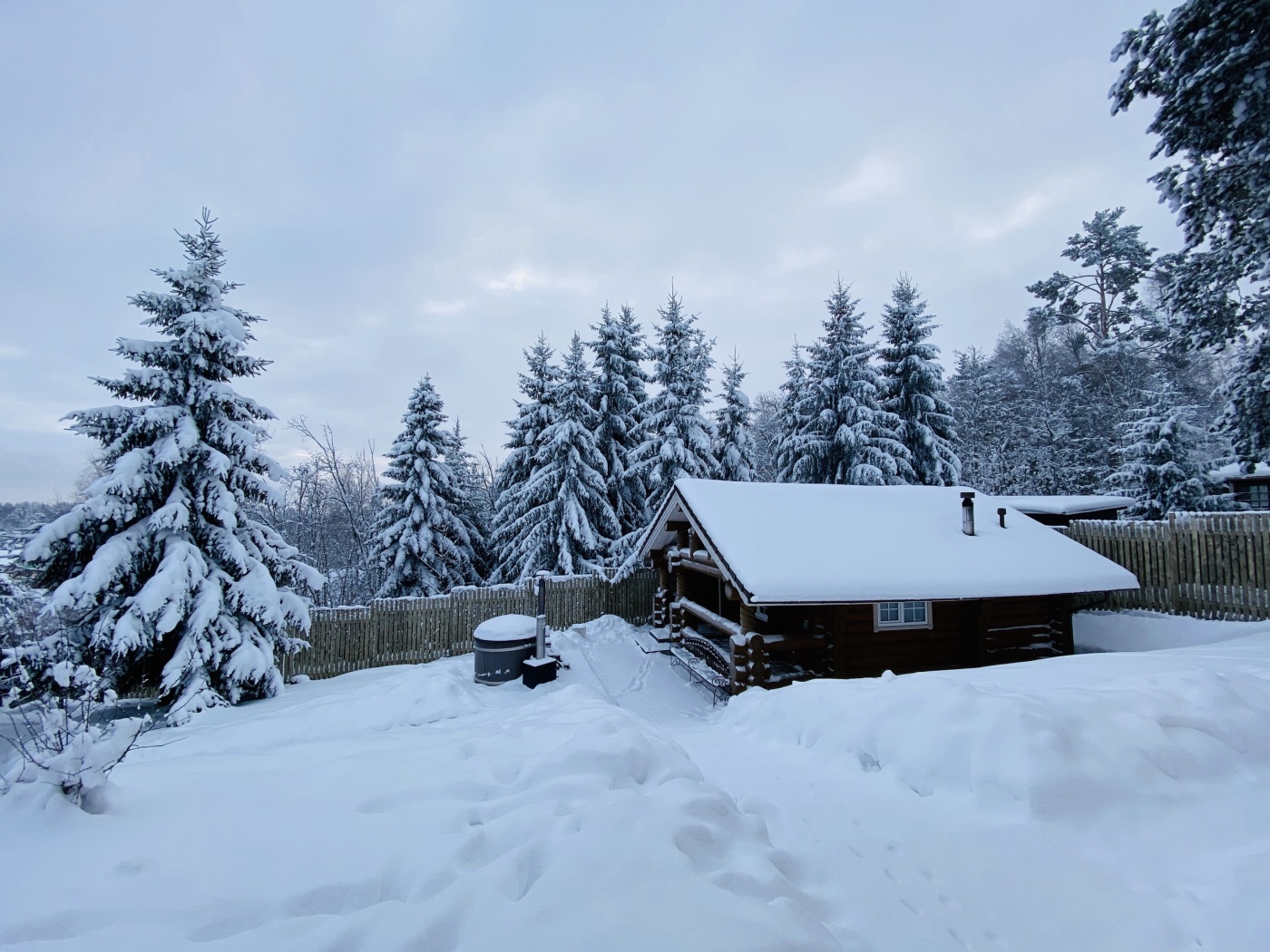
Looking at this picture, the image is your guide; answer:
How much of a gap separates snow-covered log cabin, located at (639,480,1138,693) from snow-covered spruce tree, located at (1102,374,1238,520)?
11.1 meters

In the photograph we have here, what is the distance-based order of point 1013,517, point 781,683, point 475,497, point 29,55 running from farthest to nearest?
point 475,497
point 1013,517
point 781,683
point 29,55

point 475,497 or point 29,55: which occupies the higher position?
point 29,55

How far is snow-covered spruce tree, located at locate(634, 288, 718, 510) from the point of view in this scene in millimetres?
20109

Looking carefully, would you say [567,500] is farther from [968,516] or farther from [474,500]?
[968,516]

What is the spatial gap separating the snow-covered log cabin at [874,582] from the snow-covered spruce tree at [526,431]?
10051 millimetres

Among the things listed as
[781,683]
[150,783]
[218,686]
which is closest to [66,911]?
[150,783]

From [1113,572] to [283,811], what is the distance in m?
14.6

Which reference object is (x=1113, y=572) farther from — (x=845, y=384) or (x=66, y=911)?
(x=66, y=911)

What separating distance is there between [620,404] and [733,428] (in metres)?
4.97

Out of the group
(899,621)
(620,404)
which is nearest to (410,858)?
(899,621)

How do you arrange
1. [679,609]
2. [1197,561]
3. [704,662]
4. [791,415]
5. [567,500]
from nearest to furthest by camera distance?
[1197,561], [704,662], [679,609], [567,500], [791,415]

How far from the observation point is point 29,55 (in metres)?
6.62

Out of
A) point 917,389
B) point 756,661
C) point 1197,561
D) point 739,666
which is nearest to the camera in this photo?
point 756,661

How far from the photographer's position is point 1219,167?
9.45 meters
